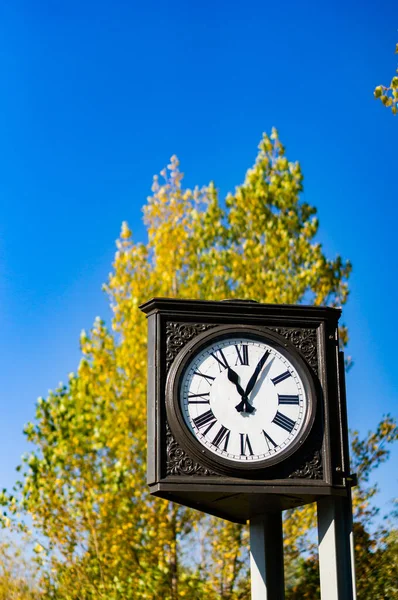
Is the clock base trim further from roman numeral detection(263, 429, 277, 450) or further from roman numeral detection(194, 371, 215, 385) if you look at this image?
roman numeral detection(194, 371, 215, 385)

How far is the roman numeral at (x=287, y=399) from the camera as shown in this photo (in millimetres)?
3953

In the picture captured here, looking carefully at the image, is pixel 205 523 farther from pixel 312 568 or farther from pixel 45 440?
pixel 45 440

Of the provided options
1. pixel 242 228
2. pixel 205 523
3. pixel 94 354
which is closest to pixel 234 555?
pixel 205 523

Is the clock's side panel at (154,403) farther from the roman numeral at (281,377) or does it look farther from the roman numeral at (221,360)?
the roman numeral at (281,377)

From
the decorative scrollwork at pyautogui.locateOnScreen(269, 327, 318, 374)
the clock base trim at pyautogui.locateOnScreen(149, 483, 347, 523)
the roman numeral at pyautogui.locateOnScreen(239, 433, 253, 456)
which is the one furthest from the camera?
the decorative scrollwork at pyautogui.locateOnScreen(269, 327, 318, 374)

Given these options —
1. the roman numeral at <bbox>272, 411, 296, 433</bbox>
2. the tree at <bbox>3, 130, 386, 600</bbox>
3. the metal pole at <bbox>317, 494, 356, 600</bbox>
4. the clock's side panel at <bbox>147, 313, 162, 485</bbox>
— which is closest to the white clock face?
the roman numeral at <bbox>272, 411, 296, 433</bbox>

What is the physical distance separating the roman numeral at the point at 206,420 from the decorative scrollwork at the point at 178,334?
26 cm

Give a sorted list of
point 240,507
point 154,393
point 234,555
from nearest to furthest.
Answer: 1. point 154,393
2. point 240,507
3. point 234,555

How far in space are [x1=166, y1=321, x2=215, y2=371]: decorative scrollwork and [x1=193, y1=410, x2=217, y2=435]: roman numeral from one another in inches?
10.2

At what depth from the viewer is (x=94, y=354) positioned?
994 centimetres

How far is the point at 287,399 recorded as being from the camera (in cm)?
396

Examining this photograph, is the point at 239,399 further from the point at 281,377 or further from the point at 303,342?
the point at 303,342

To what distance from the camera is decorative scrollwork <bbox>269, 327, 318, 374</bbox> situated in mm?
4051

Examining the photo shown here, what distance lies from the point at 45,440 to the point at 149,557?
6.24 ft
